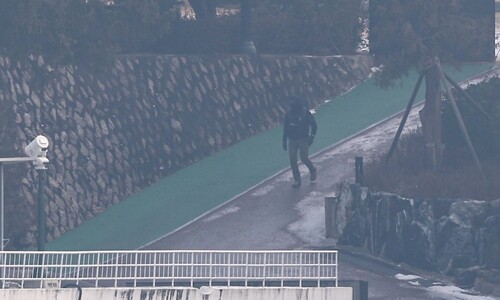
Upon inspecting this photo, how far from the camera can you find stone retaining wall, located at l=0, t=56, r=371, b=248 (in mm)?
30484

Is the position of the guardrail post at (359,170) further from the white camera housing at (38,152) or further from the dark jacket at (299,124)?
the white camera housing at (38,152)

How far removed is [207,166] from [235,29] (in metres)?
5.94

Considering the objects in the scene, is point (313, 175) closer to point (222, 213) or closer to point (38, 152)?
point (222, 213)

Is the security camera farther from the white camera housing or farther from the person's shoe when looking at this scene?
the person's shoe

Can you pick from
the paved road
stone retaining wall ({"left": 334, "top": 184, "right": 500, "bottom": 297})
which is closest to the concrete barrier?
the paved road

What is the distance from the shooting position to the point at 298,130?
30359 mm

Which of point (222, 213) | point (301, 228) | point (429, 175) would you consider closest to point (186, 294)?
point (429, 175)

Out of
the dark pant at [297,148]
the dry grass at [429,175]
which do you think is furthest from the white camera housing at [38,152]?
the dark pant at [297,148]

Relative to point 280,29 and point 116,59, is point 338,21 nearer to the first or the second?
point 280,29

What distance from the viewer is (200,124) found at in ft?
114

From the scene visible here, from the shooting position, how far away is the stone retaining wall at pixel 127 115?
100ft

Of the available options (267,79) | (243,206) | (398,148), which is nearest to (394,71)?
(398,148)

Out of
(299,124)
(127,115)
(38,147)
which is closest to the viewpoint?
(38,147)

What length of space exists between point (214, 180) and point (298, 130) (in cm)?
311
